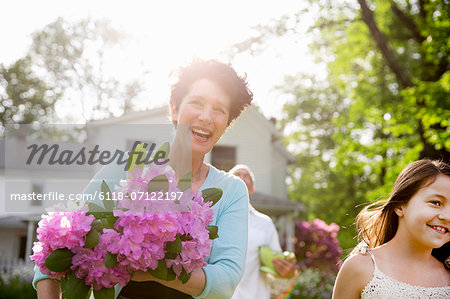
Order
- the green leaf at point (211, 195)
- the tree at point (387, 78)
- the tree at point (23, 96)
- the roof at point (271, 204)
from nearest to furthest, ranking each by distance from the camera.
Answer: the green leaf at point (211, 195) < the tree at point (387, 78) < the roof at point (271, 204) < the tree at point (23, 96)

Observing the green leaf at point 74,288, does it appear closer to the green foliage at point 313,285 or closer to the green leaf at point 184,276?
the green leaf at point 184,276

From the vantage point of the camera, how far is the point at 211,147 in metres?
2.13

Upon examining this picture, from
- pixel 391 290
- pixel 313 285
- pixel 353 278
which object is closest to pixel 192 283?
pixel 353 278

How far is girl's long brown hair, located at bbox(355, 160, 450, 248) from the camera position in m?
2.86

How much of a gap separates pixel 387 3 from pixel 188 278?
46.9 ft

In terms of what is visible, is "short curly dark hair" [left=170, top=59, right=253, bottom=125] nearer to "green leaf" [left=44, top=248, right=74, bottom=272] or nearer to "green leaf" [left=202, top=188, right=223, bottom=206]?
"green leaf" [left=202, top=188, right=223, bottom=206]

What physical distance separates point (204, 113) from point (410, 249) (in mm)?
1597

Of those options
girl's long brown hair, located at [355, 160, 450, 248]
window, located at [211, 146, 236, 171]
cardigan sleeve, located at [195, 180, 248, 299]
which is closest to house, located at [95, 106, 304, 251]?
window, located at [211, 146, 236, 171]

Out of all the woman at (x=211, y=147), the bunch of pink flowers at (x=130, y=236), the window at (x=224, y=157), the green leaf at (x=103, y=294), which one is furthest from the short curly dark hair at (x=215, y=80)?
the window at (x=224, y=157)

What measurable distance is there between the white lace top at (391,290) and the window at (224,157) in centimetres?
1657

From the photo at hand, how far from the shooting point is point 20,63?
32625mm

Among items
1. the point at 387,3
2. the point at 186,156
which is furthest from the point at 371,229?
the point at 387,3

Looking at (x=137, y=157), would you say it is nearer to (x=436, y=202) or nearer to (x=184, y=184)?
(x=184, y=184)

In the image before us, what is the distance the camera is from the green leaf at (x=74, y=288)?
137cm
